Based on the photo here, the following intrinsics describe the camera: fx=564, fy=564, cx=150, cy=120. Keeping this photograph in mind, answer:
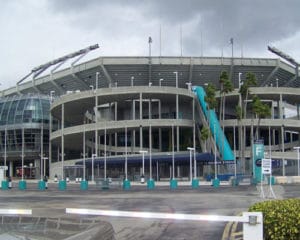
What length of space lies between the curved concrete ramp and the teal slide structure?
8053 centimetres

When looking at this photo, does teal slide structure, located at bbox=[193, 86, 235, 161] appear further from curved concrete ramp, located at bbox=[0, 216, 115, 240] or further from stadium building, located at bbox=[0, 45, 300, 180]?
curved concrete ramp, located at bbox=[0, 216, 115, 240]

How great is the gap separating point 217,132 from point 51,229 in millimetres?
86285

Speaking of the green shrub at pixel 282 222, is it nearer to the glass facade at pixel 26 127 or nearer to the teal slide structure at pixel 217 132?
the teal slide structure at pixel 217 132

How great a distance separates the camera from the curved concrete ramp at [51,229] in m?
Result: 4.82

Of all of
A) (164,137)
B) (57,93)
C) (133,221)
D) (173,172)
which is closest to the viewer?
(133,221)

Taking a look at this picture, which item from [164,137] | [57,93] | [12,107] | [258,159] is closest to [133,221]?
[258,159]

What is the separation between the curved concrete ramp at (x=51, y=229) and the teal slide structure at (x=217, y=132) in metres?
80.5

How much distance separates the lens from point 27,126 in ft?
361

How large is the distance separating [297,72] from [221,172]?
40541 millimetres

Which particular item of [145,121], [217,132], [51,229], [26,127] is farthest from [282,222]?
[26,127]

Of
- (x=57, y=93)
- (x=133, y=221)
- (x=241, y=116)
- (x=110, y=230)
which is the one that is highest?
(x=57, y=93)

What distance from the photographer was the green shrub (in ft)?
32.0

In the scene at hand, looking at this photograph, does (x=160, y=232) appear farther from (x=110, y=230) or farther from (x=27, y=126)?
(x=27, y=126)

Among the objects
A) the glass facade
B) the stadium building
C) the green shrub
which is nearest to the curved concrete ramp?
the green shrub
